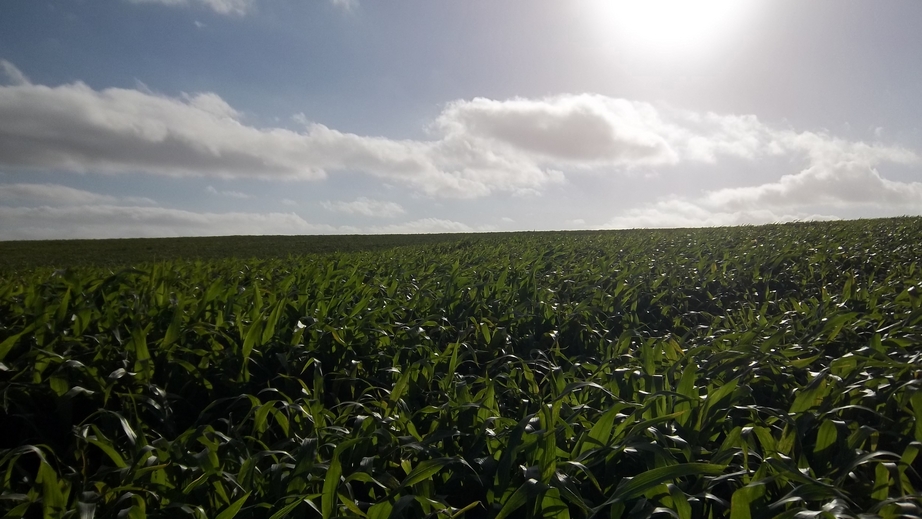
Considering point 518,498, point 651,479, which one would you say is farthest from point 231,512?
point 651,479

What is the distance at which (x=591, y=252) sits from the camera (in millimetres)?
11414

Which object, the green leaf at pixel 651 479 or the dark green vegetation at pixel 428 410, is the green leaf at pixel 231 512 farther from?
the green leaf at pixel 651 479

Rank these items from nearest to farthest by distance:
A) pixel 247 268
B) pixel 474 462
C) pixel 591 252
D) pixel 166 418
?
pixel 474 462
pixel 166 418
pixel 247 268
pixel 591 252

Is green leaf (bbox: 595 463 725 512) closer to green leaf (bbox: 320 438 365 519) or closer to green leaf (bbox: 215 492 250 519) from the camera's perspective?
green leaf (bbox: 320 438 365 519)

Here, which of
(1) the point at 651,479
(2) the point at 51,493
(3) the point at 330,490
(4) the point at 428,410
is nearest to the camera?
(1) the point at 651,479

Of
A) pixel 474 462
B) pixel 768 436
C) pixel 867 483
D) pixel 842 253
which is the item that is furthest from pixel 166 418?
pixel 842 253

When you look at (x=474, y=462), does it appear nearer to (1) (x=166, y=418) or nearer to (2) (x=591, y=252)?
(1) (x=166, y=418)

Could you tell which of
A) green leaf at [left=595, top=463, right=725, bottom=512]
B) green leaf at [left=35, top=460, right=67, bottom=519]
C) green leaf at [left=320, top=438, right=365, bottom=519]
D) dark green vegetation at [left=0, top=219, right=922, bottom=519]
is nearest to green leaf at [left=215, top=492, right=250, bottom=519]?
dark green vegetation at [left=0, top=219, right=922, bottom=519]

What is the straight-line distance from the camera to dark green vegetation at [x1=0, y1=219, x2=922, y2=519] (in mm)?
1999

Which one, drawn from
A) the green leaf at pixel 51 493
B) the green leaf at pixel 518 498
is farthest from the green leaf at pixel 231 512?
the green leaf at pixel 518 498

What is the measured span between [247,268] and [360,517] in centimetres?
714

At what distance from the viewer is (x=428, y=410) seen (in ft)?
8.80

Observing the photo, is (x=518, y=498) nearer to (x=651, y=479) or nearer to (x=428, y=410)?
(x=651, y=479)

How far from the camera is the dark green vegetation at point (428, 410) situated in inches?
78.7
